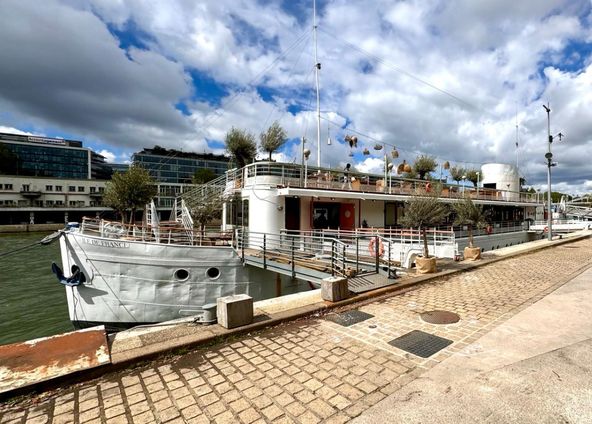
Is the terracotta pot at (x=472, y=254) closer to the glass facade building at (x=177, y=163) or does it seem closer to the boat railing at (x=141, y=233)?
the boat railing at (x=141, y=233)

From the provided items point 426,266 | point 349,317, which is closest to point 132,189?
point 426,266

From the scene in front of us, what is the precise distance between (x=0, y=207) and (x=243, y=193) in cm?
6698

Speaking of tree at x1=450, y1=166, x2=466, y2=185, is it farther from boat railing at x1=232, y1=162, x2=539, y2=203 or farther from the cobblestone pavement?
the cobblestone pavement

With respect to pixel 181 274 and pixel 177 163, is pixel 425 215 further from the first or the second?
pixel 177 163

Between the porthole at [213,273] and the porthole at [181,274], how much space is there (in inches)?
26.5

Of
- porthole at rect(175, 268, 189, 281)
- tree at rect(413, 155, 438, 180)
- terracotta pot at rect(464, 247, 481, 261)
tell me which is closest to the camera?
porthole at rect(175, 268, 189, 281)

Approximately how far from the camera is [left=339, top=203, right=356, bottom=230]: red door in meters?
17.3

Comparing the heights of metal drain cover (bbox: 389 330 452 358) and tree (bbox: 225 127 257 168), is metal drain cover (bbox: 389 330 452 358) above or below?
below

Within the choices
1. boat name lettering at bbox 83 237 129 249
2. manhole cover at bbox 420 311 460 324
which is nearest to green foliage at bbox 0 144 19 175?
boat name lettering at bbox 83 237 129 249

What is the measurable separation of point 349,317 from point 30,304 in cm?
1489

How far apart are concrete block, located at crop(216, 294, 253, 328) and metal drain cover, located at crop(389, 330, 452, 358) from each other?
8.56 ft

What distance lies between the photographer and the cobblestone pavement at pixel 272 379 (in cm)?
335

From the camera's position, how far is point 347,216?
17344 millimetres

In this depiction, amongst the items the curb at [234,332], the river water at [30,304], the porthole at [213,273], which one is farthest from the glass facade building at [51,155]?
the curb at [234,332]
